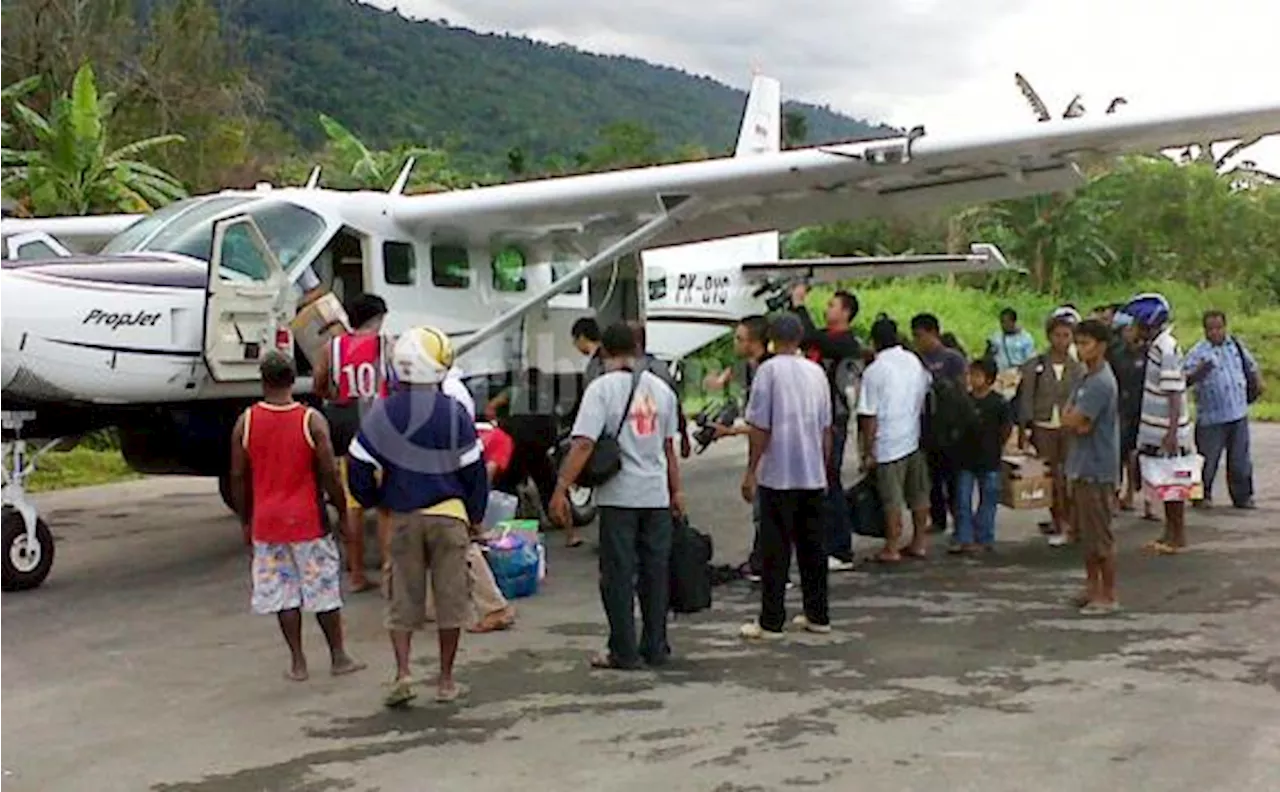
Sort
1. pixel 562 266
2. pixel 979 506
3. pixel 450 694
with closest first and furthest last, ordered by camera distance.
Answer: pixel 450 694, pixel 979 506, pixel 562 266

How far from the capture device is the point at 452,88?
78.7m

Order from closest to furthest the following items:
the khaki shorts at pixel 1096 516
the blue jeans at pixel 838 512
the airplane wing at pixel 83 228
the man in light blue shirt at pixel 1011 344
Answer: the khaki shorts at pixel 1096 516, the blue jeans at pixel 838 512, the airplane wing at pixel 83 228, the man in light blue shirt at pixel 1011 344

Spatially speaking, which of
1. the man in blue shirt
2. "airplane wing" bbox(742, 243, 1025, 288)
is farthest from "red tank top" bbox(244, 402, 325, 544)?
"airplane wing" bbox(742, 243, 1025, 288)

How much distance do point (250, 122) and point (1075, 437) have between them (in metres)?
27.9

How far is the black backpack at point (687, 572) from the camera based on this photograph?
7188 mm

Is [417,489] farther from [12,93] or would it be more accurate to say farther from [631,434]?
[12,93]

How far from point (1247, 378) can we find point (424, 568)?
814 centimetres

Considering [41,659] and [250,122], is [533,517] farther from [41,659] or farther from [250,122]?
[250,122]

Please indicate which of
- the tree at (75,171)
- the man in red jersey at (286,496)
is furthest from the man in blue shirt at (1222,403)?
the tree at (75,171)

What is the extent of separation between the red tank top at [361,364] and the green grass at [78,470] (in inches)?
292

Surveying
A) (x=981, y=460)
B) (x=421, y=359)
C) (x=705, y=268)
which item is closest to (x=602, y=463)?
(x=421, y=359)

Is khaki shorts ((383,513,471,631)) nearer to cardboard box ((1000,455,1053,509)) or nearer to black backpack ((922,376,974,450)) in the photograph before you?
black backpack ((922,376,974,450))

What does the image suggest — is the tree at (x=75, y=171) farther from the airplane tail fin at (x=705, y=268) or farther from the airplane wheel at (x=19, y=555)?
the airplane wheel at (x=19, y=555)

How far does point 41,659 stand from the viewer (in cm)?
743
